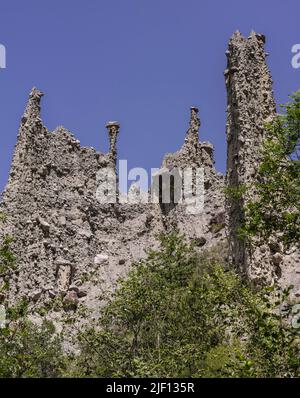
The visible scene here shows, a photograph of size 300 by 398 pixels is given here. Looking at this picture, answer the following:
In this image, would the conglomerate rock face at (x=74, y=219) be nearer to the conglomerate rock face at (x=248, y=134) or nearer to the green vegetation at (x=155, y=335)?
the green vegetation at (x=155, y=335)

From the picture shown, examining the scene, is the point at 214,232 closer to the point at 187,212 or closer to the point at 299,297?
the point at 187,212

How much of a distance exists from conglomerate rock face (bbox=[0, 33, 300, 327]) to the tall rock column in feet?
0.24

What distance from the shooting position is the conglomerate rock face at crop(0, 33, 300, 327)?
1624 inches

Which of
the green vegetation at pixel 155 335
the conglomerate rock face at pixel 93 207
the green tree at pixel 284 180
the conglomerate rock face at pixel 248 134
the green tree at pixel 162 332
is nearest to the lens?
the green tree at pixel 284 180

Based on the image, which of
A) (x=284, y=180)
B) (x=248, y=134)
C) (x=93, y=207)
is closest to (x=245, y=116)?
(x=248, y=134)

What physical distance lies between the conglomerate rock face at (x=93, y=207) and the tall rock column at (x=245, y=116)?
0.07 m

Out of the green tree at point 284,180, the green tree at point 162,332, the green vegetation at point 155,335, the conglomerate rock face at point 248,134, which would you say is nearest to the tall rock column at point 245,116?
the conglomerate rock face at point 248,134

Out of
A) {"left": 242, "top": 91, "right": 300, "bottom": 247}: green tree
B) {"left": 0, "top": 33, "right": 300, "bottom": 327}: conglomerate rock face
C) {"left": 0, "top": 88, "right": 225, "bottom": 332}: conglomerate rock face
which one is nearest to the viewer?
{"left": 242, "top": 91, "right": 300, "bottom": 247}: green tree

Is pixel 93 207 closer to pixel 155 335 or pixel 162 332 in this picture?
pixel 162 332

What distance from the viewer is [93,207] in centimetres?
5588

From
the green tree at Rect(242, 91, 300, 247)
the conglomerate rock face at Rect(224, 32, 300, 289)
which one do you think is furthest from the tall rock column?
the green tree at Rect(242, 91, 300, 247)

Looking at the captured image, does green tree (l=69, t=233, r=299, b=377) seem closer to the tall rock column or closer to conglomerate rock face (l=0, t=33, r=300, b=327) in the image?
the tall rock column

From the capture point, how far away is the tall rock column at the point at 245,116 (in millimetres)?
37219

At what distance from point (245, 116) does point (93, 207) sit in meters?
20.6
